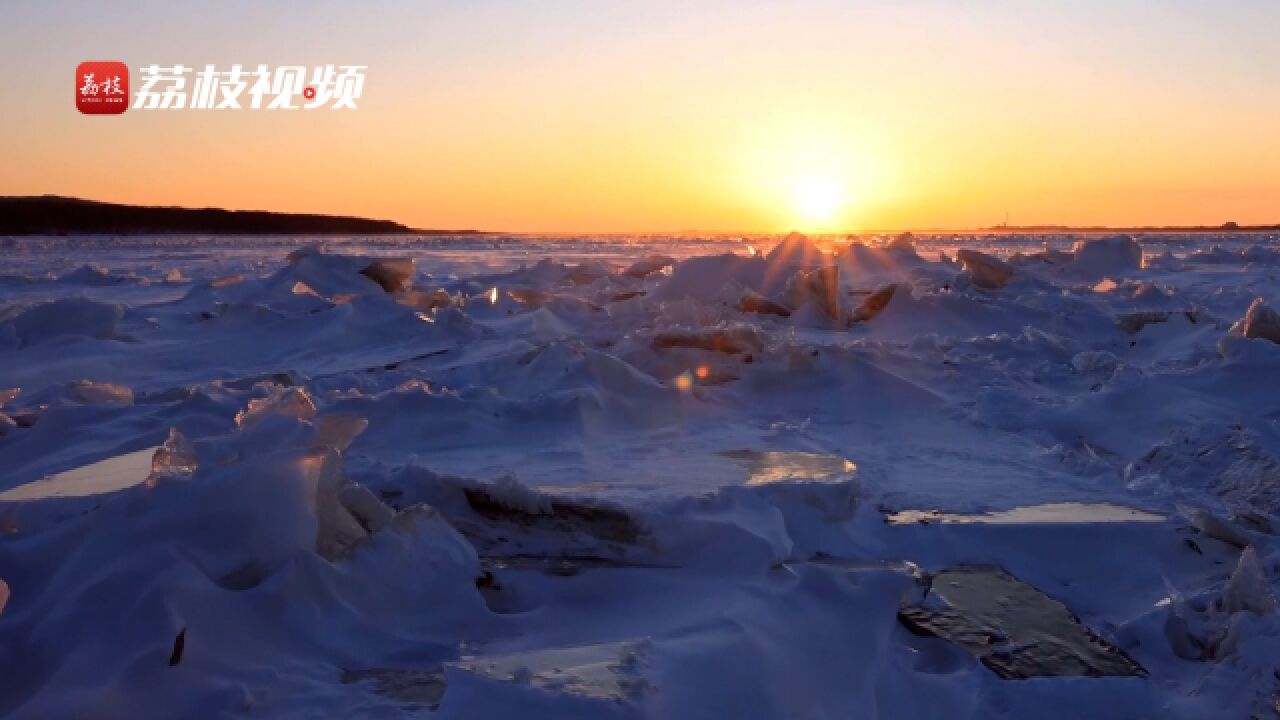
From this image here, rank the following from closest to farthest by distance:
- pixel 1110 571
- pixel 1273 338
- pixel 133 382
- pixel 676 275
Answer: pixel 1110 571
pixel 1273 338
pixel 133 382
pixel 676 275

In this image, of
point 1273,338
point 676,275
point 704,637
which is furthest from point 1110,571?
point 676,275

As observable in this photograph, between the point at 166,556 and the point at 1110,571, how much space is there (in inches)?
81.1

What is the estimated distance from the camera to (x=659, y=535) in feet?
7.27

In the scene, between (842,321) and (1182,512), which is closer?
(1182,512)

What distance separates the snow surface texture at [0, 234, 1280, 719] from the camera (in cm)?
157

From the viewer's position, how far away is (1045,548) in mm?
2283

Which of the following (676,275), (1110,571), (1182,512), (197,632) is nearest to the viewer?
(197,632)

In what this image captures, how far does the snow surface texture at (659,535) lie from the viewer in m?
1.57

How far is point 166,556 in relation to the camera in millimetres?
1707

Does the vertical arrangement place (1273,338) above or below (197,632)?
above

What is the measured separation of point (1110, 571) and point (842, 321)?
4.37 meters

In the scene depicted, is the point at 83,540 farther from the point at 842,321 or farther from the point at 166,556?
the point at 842,321

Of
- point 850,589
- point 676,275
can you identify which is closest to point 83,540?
point 850,589

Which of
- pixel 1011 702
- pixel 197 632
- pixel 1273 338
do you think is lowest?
pixel 1011 702
